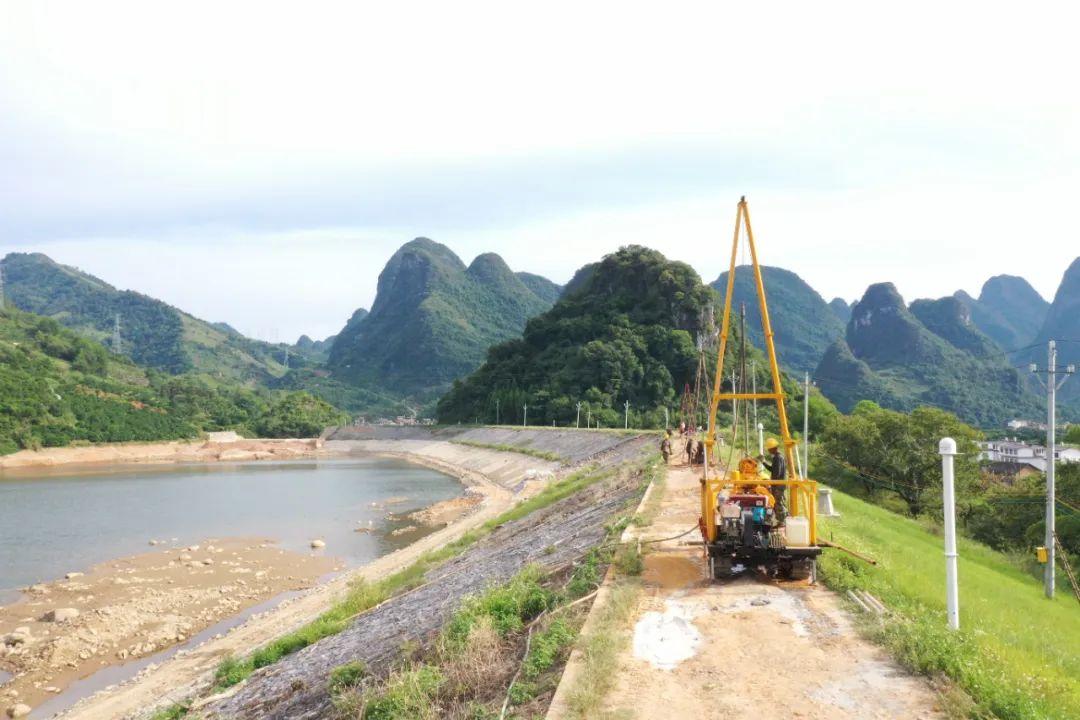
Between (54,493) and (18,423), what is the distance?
108ft

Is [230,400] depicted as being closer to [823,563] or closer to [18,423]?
[18,423]

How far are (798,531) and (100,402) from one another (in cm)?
10014

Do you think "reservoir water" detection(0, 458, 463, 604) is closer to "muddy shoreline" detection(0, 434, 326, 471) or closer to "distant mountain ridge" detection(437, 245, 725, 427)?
"muddy shoreline" detection(0, 434, 326, 471)

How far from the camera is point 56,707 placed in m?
15.0

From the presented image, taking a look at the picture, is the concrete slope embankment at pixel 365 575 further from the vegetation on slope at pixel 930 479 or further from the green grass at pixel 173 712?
the vegetation on slope at pixel 930 479

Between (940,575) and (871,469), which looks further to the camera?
(871,469)

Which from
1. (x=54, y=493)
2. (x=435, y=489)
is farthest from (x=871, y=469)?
(x=54, y=493)

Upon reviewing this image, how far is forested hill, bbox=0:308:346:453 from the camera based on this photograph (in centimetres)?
7900

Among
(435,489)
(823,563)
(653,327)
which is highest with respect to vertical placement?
(653,327)

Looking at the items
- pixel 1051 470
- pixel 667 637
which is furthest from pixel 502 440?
pixel 667 637

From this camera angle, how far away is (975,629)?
777 centimetres

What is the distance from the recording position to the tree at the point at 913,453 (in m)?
29.1

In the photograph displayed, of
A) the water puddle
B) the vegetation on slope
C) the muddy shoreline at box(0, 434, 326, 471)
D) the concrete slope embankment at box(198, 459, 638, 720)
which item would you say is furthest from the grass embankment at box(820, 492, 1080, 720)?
the muddy shoreline at box(0, 434, 326, 471)

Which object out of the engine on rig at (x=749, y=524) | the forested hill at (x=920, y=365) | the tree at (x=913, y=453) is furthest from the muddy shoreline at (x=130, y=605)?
the forested hill at (x=920, y=365)
